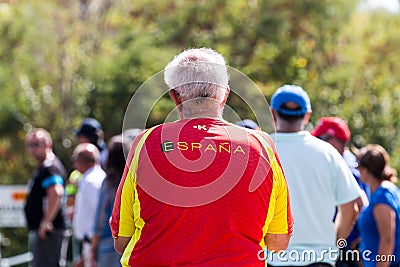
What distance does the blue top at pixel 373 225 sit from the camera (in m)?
5.75

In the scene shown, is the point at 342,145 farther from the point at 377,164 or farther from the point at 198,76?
the point at 198,76

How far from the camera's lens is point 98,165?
870 cm

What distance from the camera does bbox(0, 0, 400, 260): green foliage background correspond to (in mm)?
15531

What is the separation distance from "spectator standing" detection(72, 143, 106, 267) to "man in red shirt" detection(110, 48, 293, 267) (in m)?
4.88

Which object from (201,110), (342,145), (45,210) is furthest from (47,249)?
(201,110)

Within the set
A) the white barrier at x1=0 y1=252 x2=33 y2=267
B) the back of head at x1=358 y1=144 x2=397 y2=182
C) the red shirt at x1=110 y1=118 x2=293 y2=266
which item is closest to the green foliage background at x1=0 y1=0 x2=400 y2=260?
the white barrier at x1=0 y1=252 x2=33 y2=267

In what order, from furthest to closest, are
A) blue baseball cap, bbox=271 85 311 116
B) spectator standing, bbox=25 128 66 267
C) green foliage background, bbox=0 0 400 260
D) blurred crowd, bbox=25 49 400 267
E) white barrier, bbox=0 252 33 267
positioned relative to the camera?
1. green foliage background, bbox=0 0 400 260
2. white barrier, bbox=0 252 33 267
3. spectator standing, bbox=25 128 66 267
4. blue baseball cap, bbox=271 85 311 116
5. blurred crowd, bbox=25 49 400 267

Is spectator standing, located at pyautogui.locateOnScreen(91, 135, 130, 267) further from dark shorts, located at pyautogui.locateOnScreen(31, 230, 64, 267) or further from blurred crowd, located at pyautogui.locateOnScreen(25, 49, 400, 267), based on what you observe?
dark shorts, located at pyautogui.locateOnScreen(31, 230, 64, 267)

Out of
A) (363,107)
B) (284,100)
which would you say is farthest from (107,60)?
(284,100)

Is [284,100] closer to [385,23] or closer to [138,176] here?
[138,176]

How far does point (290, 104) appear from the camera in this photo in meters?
5.29

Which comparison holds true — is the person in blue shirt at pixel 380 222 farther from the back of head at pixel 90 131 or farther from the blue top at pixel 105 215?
the back of head at pixel 90 131

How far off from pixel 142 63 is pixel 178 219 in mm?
12587

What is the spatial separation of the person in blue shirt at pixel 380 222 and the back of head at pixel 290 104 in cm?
94
